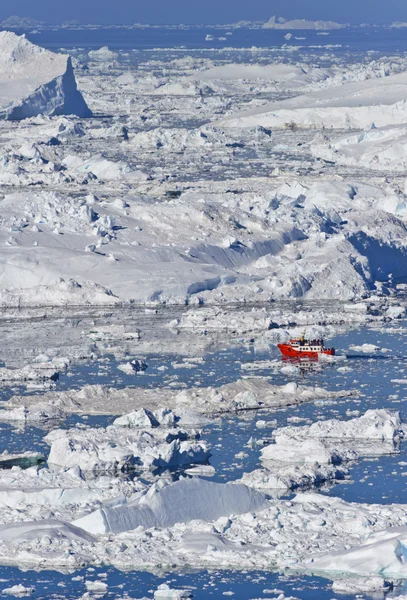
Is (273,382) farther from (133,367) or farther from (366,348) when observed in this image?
(366,348)

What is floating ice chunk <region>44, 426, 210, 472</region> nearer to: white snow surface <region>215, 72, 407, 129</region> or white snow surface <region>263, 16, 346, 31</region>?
white snow surface <region>215, 72, 407, 129</region>

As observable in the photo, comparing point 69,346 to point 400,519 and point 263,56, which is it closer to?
point 400,519

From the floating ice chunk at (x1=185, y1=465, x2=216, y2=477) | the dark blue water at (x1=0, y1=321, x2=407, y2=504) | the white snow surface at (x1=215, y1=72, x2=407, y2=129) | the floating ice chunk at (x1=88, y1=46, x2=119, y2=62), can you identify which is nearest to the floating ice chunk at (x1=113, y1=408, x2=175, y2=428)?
the dark blue water at (x1=0, y1=321, x2=407, y2=504)

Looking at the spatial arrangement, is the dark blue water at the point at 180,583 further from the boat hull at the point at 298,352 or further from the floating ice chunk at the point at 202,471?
the boat hull at the point at 298,352

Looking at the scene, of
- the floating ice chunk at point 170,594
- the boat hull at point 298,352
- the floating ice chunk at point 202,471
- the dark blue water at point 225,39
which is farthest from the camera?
the dark blue water at point 225,39

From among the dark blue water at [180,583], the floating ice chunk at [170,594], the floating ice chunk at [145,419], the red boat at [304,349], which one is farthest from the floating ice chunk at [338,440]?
the floating ice chunk at [170,594]

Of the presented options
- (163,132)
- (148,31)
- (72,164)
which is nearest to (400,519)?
(72,164)
